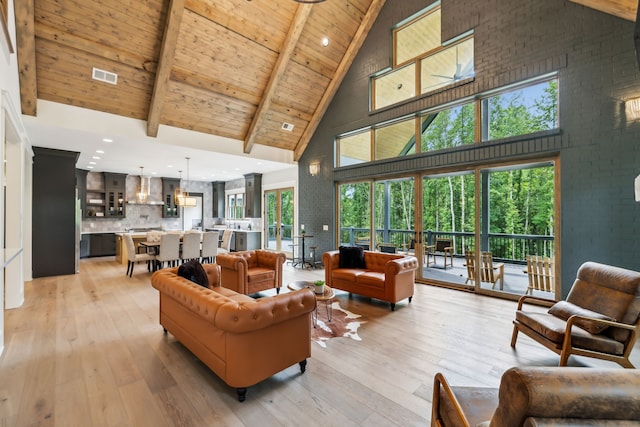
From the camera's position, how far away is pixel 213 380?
239 cm

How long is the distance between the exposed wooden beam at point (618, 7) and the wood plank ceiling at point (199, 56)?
0.05 ft

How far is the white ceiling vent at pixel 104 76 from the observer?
4723 mm

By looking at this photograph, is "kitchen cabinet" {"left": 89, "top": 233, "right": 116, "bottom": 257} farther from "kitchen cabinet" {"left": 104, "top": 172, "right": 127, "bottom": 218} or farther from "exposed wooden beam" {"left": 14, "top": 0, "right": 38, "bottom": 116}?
"exposed wooden beam" {"left": 14, "top": 0, "right": 38, "bottom": 116}

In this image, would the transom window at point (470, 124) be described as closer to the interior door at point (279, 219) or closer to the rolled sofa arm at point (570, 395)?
the interior door at point (279, 219)

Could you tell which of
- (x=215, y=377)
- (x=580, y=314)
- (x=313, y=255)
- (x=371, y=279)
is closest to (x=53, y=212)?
(x=313, y=255)

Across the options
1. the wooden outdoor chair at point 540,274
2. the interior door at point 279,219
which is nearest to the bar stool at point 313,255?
the interior door at point 279,219

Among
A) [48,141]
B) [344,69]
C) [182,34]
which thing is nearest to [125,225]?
[48,141]

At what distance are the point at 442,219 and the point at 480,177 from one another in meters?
1.08

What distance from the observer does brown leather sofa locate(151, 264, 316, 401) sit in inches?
82.3

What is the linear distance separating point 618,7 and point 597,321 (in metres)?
3.70

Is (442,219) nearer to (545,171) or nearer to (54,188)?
(545,171)

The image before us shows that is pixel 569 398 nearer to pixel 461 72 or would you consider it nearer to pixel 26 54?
pixel 461 72

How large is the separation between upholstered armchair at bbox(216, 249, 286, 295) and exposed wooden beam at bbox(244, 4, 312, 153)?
3.23 metres

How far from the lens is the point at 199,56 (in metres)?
5.32
